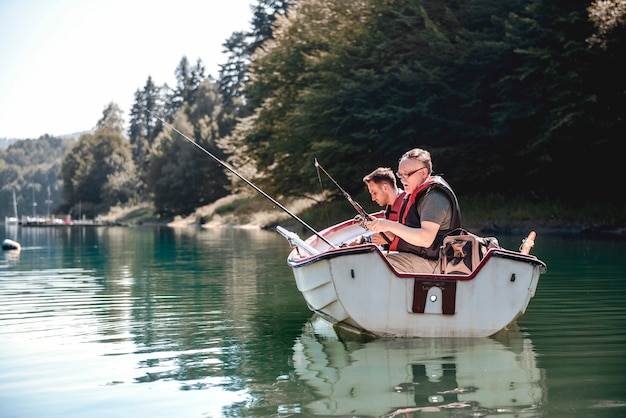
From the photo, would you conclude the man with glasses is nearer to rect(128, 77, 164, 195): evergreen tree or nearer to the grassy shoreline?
the grassy shoreline

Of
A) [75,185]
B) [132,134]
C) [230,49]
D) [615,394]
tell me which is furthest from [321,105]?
[132,134]

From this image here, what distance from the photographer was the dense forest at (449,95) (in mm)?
30141

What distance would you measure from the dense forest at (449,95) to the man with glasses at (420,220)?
66.7 ft

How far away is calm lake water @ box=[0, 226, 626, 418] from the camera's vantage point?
21.9ft

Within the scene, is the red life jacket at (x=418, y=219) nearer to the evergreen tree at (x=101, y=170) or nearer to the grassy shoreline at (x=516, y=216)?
the grassy shoreline at (x=516, y=216)

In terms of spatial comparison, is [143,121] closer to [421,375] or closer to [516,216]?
[516,216]

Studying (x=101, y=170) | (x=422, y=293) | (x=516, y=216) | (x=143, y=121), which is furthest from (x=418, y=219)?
(x=143, y=121)

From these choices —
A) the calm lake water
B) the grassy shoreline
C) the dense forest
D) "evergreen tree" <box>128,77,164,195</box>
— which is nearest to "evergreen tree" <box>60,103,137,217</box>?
"evergreen tree" <box>128,77,164,195</box>

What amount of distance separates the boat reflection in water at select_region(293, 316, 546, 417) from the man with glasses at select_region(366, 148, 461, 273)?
2.84ft

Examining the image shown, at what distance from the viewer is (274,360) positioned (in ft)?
27.9

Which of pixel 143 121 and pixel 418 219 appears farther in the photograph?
pixel 143 121

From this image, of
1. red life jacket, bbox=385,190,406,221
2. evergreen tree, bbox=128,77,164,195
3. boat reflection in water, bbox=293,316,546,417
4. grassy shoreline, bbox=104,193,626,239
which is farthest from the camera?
evergreen tree, bbox=128,77,164,195

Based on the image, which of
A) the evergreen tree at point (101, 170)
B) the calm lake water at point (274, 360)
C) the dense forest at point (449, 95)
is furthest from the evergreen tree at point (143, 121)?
the calm lake water at point (274, 360)

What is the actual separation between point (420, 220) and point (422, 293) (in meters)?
0.75
